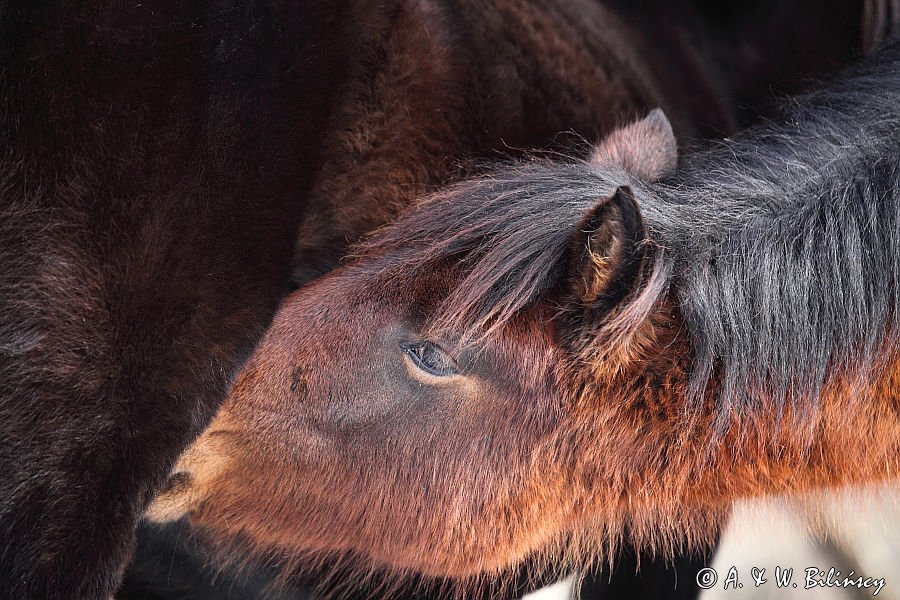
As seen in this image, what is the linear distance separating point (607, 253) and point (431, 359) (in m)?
0.36

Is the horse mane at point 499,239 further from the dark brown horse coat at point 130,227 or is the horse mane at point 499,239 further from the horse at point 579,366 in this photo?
the dark brown horse coat at point 130,227

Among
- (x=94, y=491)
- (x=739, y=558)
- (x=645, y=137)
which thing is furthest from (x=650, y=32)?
(x=94, y=491)

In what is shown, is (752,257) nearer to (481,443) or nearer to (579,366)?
(579,366)

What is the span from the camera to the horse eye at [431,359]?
1.23m

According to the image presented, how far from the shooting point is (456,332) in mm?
1209

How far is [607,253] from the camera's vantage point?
3.48ft

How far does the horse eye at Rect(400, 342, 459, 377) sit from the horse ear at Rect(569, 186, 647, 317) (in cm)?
25

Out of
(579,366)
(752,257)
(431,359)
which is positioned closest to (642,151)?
(752,257)

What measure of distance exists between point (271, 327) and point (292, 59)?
480 millimetres

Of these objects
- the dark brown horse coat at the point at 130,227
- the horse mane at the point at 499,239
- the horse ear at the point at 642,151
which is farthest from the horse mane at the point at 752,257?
the dark brown horse coat at the point at 130,227

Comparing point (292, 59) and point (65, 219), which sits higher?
point (292, 59)

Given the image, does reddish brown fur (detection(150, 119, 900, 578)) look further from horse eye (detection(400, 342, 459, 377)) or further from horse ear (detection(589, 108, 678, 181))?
horse ear (detection(589, 108, 678, 181))

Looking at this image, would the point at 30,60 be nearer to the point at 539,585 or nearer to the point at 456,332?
the point at 456,332

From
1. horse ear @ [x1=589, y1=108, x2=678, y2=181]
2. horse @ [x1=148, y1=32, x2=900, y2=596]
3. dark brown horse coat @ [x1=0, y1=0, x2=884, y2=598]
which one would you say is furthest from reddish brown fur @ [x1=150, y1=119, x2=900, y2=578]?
horse ear @ [x1=589, y1=108, x2=678, y2=181]
